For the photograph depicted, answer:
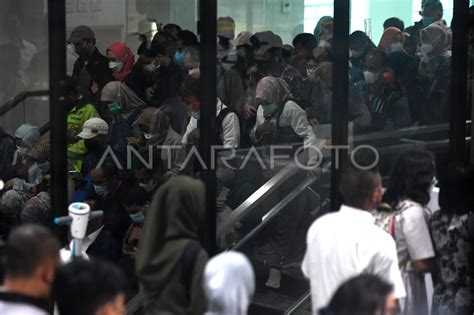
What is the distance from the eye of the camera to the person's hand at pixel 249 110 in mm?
7273

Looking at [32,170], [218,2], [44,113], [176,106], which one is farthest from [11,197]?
[218,2]

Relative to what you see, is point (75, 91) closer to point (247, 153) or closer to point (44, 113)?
point (44, 113)

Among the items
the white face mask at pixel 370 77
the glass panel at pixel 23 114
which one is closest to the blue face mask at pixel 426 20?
the white face mask at pixel 370 77

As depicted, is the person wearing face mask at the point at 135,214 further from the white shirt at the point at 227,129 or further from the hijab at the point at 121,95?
the hijab at the point at 121,95

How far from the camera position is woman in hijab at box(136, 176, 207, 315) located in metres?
4.68

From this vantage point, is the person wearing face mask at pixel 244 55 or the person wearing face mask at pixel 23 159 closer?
the person wearing face mask at pixel 244 55

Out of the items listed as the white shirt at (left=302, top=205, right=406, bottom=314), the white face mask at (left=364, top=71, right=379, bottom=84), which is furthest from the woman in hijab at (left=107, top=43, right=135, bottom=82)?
the white shirt at (left=302, top=205, right=406, bottom=314)

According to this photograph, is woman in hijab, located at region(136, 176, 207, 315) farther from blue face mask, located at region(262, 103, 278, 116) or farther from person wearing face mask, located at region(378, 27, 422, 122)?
person wearing face mask, located at region(378, 27, 422, 122)

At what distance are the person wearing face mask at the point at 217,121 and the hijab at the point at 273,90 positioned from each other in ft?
1.32

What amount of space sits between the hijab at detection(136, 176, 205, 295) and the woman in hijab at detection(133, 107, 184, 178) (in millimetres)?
2279

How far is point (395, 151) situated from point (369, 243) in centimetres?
244

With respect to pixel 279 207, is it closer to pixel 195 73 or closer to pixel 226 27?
pixel 195 73

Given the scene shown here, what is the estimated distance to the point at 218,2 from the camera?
22.5ft

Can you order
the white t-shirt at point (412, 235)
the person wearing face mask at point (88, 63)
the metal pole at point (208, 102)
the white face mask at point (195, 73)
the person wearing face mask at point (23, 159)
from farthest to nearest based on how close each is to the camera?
the person wearing face mask at point (23, 159) < the person wearing face mask at point (88, 63) < the white face mask at point (195, 73) < the metal pole at point (208, 102) < the white t-shirt at point (412, 235)
